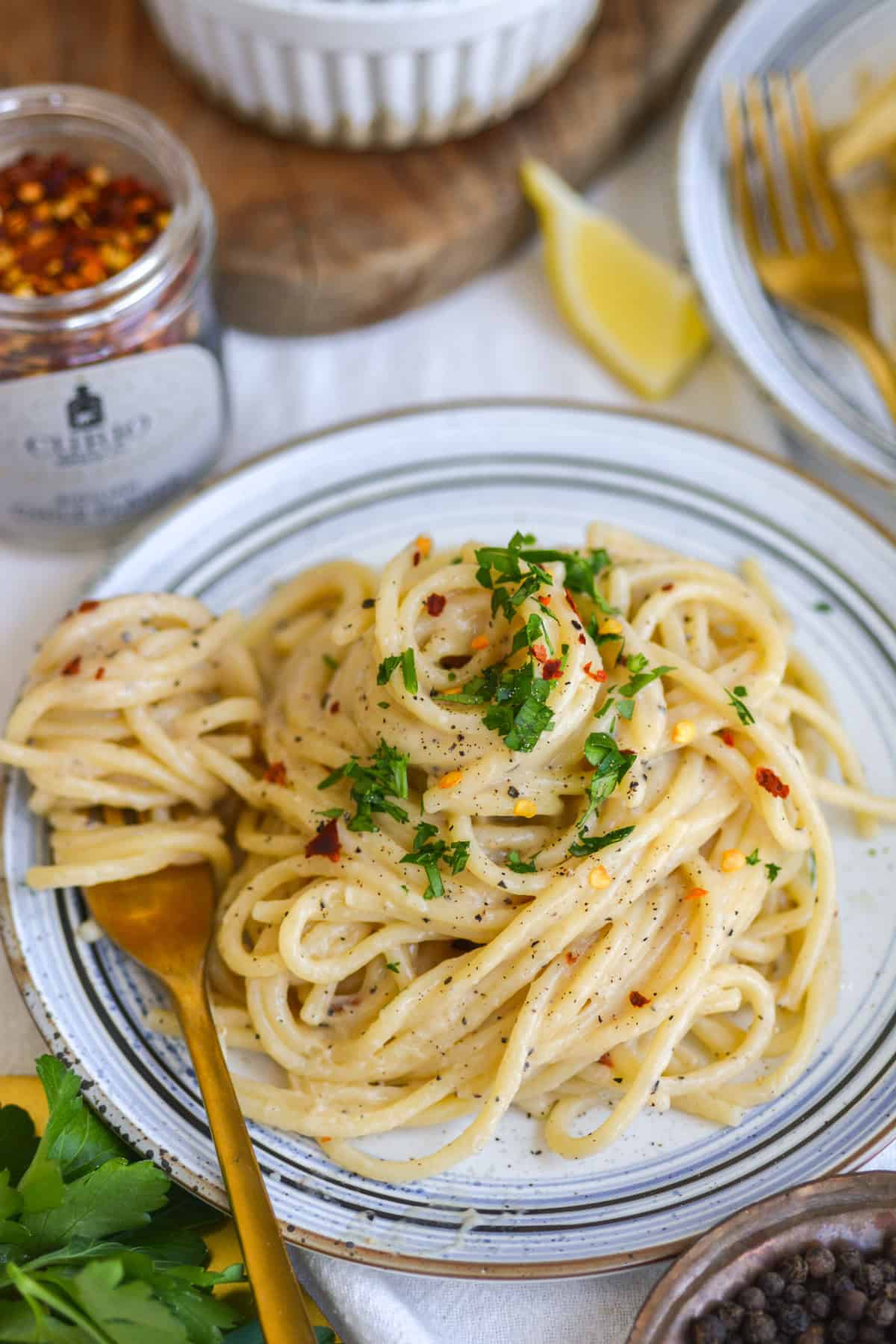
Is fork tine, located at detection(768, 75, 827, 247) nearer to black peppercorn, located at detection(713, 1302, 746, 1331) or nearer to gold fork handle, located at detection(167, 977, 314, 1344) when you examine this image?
gold fork handle, located at detection(167, 977, 314, 1344)

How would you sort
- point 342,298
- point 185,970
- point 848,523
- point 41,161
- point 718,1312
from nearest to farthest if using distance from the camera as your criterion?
point 718,1312
point 185,970
point 848,523
point 41,161
point 342,298

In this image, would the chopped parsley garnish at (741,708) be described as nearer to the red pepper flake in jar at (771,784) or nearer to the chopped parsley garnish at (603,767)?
the red pepper flake in jar at (771,784)

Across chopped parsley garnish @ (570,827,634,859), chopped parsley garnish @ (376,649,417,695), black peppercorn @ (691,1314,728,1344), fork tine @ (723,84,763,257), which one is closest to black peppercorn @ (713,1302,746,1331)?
black peppercorn @ (691,1314,728,1344)

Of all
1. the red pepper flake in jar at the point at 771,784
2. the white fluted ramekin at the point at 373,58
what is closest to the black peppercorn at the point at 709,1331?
the red pepper flake in jar at the point at 771,784

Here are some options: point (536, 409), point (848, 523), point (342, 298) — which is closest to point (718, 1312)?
point (848, 523)

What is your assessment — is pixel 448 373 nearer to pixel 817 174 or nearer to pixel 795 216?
pixel 795 216

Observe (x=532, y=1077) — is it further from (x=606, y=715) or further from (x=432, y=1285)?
(x=606, y=715)
